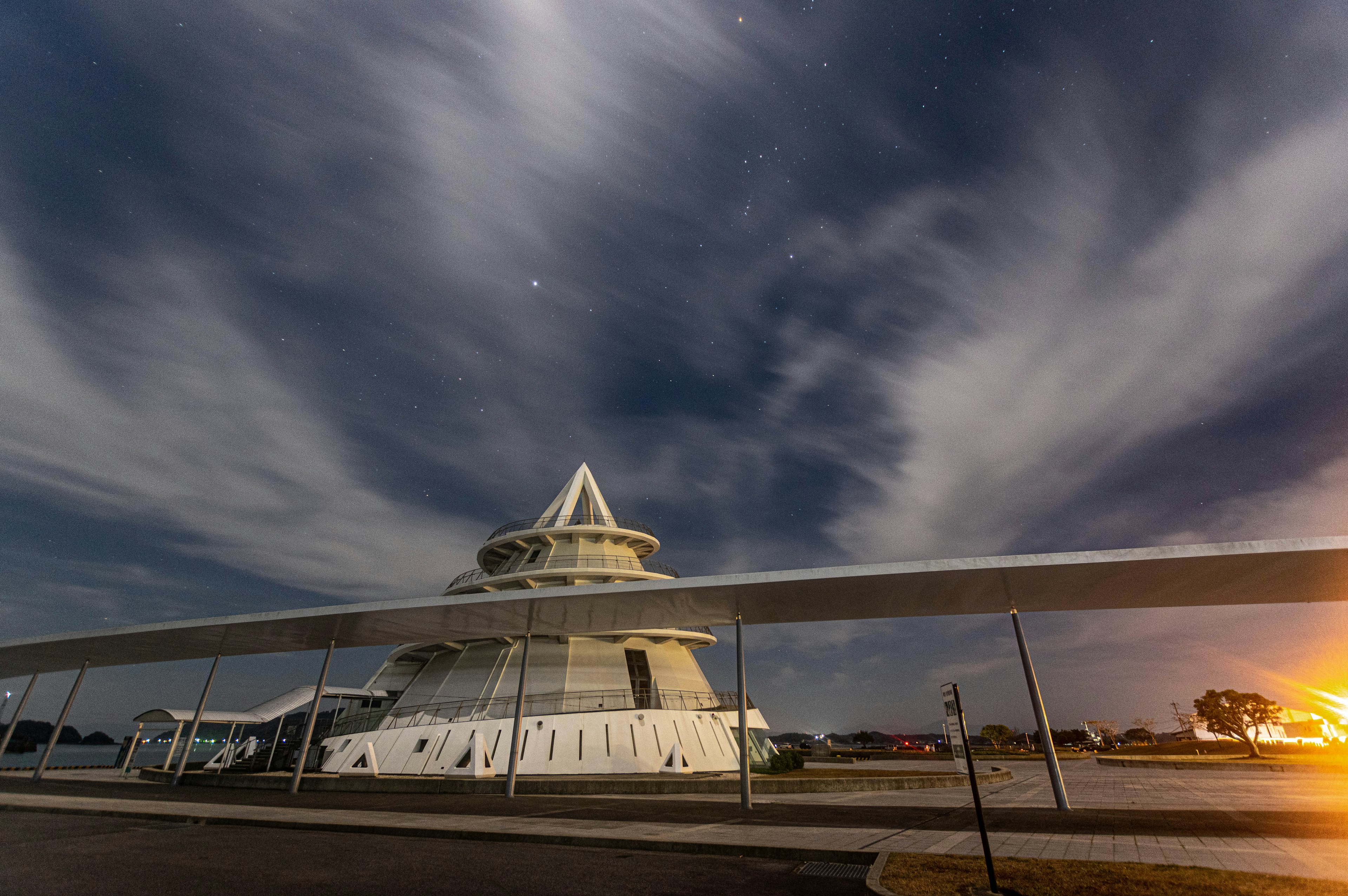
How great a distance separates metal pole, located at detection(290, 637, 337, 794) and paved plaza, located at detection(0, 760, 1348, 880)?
0.71 m

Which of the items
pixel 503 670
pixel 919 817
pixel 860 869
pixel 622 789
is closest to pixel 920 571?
pixel 919 817

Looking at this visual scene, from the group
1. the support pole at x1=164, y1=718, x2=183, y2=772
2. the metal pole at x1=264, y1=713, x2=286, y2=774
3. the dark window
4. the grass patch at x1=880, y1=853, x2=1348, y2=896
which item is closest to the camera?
the grass patch at x1=880, y1=853, x2=1348, y2=896

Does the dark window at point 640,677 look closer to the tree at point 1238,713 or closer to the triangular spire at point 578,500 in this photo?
the triangular spire at point 578,500

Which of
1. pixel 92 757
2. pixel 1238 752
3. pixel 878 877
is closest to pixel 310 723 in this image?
pixel 878 877

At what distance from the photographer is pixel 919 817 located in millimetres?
13344

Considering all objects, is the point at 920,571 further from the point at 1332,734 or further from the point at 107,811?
the point at 1332,734

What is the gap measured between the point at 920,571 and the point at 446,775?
827 inches

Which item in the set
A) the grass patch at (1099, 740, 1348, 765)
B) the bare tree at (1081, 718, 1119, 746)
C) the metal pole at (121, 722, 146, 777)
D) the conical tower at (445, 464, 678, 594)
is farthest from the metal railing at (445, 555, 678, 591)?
the bare tree at (1081, 718, 1119, 746)

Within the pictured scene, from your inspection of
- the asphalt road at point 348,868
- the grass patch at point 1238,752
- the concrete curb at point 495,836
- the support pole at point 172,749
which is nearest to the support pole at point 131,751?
the support pole at point 172,749

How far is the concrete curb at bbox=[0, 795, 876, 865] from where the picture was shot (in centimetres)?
909

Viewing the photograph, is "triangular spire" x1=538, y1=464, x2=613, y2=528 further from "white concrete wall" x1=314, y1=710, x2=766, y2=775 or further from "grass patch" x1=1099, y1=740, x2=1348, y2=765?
"grass patch" x1=1099, y1=740, x2=1348, y2=765

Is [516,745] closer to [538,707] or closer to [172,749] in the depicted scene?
[538,707]

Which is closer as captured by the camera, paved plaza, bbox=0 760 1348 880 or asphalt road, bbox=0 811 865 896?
asphalt road, bbox=0 811 865 896

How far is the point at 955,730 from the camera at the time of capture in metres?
7.23
